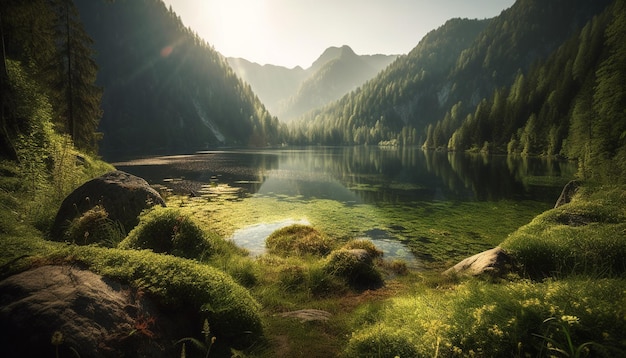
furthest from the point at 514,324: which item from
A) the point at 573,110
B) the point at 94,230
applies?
the point at 573,110

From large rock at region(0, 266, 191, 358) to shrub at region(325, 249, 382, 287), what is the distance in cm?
775

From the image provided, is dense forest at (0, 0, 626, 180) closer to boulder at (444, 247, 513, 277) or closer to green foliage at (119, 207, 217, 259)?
green foliage at (119, 207, 217, 259)

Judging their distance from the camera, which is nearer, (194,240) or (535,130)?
(194,240)

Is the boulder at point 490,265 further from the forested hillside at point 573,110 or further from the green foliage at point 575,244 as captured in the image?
the forested hillside at point 573,110

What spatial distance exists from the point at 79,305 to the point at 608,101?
48.5 metres

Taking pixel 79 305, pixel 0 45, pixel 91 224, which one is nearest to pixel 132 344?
pixel 79 305

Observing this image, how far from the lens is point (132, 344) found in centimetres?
434

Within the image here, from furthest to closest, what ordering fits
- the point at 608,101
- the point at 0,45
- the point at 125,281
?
the point at 608,101
the point at 0,45
the point at 125,281

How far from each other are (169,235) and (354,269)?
760cm

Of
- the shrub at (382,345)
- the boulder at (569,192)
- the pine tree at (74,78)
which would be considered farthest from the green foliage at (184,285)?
the pine tree at (74,78)

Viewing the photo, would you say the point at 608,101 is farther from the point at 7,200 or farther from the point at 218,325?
the point at 7,200

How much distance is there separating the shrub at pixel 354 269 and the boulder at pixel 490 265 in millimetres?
3439

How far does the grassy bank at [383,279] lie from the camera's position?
14.7 feet

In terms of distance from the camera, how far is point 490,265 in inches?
416
